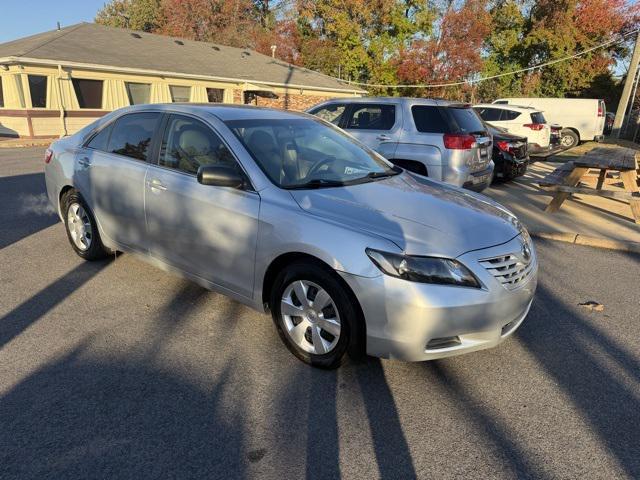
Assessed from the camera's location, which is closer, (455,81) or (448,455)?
(448,455)

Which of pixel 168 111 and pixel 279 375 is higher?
pixel 168 111

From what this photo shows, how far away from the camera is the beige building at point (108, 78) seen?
17891mm

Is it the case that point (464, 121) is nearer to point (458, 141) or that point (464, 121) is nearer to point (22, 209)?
point (458, 141)

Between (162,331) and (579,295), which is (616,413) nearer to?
(579,295)

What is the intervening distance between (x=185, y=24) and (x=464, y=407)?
49.1 meters

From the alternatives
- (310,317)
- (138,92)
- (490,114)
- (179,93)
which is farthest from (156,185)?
(179,93)

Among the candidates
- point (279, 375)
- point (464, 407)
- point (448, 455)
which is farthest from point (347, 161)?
point (448, 455)

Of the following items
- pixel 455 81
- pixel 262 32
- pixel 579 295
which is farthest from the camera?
pixel 262 32

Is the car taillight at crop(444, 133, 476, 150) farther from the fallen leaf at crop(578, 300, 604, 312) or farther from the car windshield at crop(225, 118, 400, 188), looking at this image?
the fallen leaf at crop(578, 300, 604, 312)

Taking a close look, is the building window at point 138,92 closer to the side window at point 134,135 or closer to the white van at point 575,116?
the white van at point 575,116

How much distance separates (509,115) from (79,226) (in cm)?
Result: 1334

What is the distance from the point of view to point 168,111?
13.3 feet

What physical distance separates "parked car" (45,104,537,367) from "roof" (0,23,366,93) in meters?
17.1

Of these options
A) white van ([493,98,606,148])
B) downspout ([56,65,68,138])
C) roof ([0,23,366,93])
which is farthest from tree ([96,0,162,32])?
white van ([493,98,606,148])
